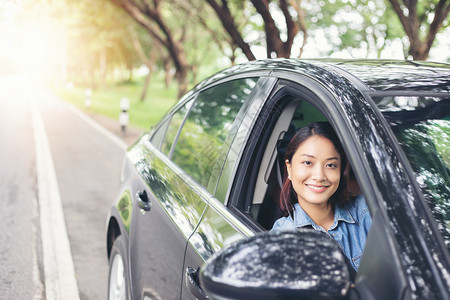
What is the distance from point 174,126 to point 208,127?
1.60 ft

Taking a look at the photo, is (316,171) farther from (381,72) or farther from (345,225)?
(381,72)

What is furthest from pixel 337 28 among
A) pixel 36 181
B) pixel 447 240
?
pixel 447 240

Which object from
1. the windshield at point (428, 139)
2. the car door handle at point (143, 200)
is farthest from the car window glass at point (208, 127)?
the windshield at point (428, 139)

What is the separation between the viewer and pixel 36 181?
8.20 metres

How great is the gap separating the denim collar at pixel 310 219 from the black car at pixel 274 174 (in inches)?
6.6

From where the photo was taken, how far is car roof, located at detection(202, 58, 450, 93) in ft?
5.89

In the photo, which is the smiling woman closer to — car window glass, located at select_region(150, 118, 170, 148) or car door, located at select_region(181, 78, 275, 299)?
car door, located at select_region(181, 78, 275, 299)

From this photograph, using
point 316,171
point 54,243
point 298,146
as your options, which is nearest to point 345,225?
point 316,171

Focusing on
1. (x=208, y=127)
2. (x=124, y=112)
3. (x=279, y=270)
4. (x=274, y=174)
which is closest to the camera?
(x=279, y=270)

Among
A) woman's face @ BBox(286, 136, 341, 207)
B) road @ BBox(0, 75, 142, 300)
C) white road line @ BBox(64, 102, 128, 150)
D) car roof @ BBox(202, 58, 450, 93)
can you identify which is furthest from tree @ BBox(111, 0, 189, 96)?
woman's face @ BBox(286, 136, 341, 207)

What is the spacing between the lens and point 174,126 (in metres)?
3.16

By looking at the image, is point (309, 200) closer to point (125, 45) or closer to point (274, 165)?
point (274, 165)

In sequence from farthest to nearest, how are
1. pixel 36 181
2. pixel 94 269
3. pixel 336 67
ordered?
pixel 36 181, pixel 94 269, pixel 336 67

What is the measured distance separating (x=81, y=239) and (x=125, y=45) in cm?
4474
